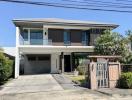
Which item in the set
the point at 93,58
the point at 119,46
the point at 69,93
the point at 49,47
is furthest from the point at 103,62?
the point at 49,47

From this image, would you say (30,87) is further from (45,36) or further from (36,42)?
(45,36)

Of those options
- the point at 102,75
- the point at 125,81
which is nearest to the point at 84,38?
the point at 102,75

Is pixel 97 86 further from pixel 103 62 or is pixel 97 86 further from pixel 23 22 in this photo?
pixel 23 22

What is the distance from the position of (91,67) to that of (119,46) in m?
10.0

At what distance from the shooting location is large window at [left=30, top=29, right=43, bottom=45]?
35.4 metres

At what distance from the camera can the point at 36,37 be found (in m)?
36.5

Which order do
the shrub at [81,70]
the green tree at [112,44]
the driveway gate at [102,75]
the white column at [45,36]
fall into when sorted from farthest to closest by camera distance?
1. the white column at [45,36]
2. the shrub at [81,70]
3. the green tree at [112,44]
4. the driveway gate at [102,75]

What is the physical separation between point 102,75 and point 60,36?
16023mm

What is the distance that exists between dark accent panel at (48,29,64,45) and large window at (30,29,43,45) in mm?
1215

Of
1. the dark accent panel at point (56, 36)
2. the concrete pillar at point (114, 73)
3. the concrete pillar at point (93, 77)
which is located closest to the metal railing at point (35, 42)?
the dark accent panel at point (56, 36)

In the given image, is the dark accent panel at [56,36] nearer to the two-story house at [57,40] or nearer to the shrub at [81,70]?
the two-story house at [57,40]

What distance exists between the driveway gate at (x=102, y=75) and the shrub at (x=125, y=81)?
3.70 feet

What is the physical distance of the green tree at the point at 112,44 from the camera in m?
30.2

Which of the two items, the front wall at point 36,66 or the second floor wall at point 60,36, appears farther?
the front wall at point 36,66
